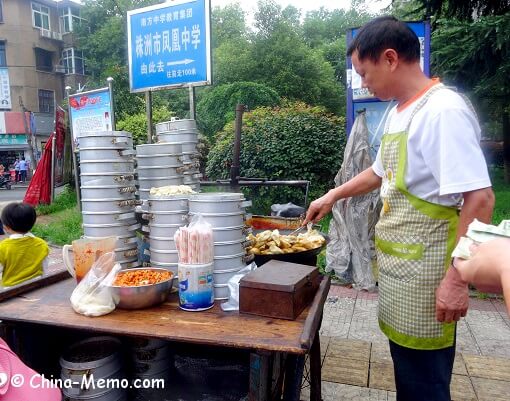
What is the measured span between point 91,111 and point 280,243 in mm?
5711

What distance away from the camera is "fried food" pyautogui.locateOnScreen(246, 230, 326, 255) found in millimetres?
2396

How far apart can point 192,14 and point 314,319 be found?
3295mm

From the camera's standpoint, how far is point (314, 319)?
5.77ft

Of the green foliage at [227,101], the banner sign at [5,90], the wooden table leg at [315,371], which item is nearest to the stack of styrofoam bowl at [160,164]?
the wooden table leg at [315,371]

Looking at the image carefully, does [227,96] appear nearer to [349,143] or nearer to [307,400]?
[349,143]

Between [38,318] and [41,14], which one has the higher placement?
[41,14]

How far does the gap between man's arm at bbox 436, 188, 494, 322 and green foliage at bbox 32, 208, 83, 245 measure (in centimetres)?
730

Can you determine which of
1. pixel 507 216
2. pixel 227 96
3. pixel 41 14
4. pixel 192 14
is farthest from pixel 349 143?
pixel 41 14

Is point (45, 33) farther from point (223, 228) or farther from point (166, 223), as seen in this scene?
point (223, 228)

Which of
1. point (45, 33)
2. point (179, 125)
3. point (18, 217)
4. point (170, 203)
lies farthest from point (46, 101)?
point (170, 203)

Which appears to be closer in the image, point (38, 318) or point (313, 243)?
point (38, 318)

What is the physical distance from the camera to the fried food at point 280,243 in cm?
240

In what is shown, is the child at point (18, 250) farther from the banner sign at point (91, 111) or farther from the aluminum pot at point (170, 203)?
the banner sign at point (91, 111)

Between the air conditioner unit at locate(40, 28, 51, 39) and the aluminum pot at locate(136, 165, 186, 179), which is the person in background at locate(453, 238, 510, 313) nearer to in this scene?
the aluminum pot at locate(136, 165, 186, 179)
